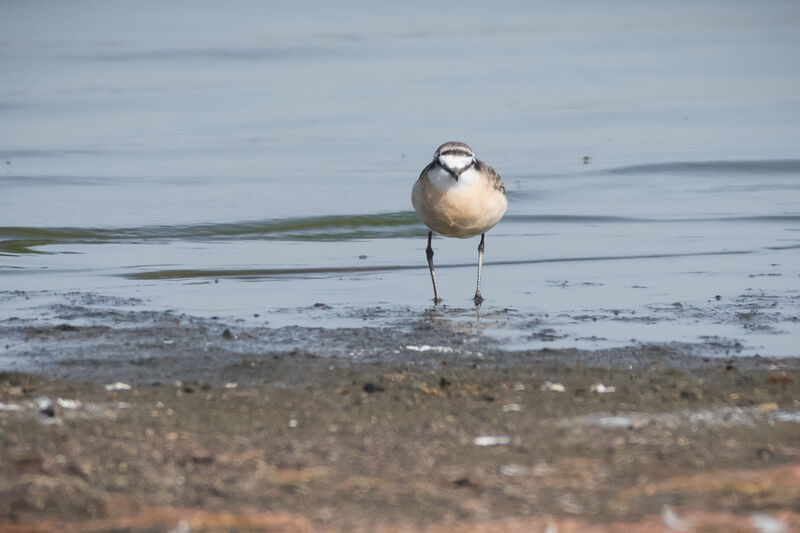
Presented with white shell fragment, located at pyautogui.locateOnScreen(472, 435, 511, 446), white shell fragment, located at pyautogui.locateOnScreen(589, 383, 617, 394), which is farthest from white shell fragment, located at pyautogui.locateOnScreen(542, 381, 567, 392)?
white shell fragment, located at pyautogui.locateOnScreen(472, 435, 511, 446)

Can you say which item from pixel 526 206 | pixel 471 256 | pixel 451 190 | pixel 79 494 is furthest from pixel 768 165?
pixel 79 494

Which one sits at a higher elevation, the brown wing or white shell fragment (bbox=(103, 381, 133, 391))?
the brown wing

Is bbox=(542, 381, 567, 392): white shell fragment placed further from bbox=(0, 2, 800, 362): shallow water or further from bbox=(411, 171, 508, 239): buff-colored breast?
bbox=(411, 171, 508, 239): buff-colored breast

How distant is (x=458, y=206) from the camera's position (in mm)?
9359

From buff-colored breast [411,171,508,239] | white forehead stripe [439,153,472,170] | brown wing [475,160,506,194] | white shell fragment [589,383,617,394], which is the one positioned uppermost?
white forehead stripe [439,153,472,170]

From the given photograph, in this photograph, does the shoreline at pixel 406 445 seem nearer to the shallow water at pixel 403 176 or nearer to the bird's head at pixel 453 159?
the shallow water at pixel 403 176

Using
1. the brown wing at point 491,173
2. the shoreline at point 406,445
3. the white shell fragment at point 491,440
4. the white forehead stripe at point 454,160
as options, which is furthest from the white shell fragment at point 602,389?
the brown wing at point 491,173

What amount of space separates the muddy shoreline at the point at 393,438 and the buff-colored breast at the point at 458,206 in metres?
2.27

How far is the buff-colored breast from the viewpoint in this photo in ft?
30.6

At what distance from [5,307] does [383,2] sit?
3784 centimetres

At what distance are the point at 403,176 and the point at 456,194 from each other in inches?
296

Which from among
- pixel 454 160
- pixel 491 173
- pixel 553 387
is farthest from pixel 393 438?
→ pixel 491 173

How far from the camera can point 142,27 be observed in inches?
1507

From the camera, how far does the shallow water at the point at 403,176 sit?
9070 mm
